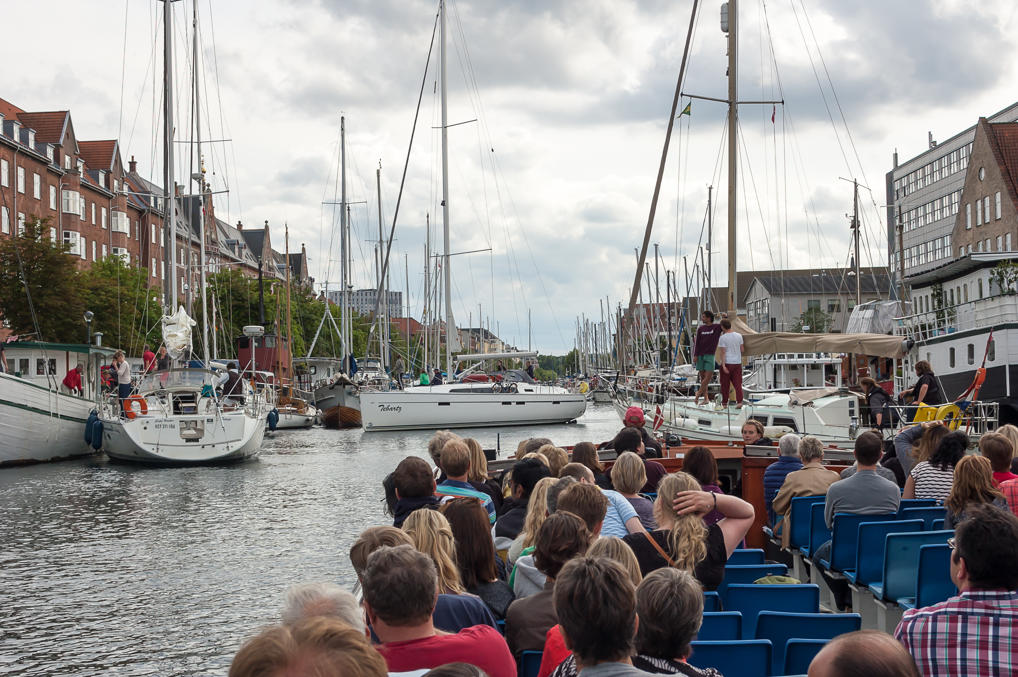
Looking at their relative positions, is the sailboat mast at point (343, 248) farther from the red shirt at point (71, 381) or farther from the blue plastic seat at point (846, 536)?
the blue plastic seat at point (846, 536)

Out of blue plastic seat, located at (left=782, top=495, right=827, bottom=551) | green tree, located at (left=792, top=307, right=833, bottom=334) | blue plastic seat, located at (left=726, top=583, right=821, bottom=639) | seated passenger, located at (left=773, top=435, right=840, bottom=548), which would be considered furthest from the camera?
green tree, located at (left=792, top=307, right=833, bottom=334)

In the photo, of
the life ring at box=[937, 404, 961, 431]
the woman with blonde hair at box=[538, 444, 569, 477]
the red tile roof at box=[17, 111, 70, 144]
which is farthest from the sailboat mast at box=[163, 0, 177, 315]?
the red tile roof at box=[17, 111, 70, 144]

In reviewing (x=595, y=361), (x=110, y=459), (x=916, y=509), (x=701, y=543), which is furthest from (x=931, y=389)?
(x=595, y=361)

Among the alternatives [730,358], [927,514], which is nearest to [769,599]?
[927,514]

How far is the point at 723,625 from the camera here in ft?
17.0

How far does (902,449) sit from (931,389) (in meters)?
10.3

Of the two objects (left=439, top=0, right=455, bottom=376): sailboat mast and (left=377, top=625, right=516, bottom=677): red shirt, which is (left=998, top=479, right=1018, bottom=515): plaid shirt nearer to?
(left=377, top=625, right=516, bottom=677): red shirt

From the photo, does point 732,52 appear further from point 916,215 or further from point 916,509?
point 916,215

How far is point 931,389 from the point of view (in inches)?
832

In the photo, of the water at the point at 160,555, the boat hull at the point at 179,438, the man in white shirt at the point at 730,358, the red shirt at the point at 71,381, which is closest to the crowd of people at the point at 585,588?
the water at the point at 160,555

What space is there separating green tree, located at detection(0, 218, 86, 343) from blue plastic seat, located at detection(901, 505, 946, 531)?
44.5m

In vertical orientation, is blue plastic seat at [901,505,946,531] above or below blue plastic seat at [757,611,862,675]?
above

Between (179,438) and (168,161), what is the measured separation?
11.9 m

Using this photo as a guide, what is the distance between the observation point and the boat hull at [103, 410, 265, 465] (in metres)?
30.7
